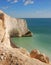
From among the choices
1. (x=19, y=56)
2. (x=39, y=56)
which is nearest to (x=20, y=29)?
(x=39, y=56)

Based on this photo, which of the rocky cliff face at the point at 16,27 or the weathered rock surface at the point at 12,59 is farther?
the rocky cliff face at the point at 16,27

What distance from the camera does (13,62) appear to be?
6.91 meters

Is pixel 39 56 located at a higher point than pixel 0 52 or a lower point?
lower

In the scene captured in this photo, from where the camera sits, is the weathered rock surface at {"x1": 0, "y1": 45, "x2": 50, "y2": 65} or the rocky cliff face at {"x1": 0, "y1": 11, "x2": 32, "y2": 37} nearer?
the weathered rock surface at {"x1": 0, "y1": 45, "x2": 50, "y2": 65}

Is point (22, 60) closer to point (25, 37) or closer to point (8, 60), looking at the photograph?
point (8, 60)

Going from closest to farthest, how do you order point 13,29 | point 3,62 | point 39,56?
point 3,62, point 39,56, point 13,29

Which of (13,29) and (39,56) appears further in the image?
(13,29)

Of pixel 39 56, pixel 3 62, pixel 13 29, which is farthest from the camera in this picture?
pixel 13 29

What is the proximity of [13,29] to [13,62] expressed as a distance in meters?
29.8

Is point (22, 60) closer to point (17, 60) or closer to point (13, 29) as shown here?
point (17, 60)

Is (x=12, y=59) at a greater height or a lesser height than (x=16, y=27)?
lesser

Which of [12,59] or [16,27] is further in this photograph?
[16,27]

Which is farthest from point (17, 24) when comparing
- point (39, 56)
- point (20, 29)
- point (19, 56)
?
point (19, 56)

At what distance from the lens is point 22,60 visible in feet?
23.2
